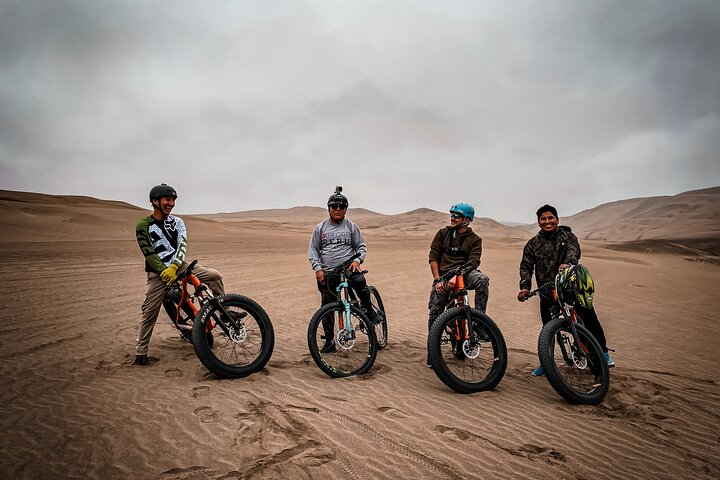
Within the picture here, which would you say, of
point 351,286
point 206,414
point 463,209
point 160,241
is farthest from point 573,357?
point 160,241

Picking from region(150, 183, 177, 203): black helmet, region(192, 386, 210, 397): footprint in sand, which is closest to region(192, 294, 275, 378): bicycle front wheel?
region(192, 386, 210, 397): footprint in sand

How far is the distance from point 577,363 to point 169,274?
4944mm

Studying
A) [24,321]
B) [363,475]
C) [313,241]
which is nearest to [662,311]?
[313,241]

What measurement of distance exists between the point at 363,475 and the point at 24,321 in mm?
7569

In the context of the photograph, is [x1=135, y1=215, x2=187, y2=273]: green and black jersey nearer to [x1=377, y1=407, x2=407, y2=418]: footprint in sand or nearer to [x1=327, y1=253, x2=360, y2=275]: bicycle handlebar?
[x1=327, y1=253, x2=360, y2=275]: bicycle handlebar

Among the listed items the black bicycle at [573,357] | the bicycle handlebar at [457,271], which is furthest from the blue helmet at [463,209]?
the black bicycle at [573,357]

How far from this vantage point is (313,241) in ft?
17.3

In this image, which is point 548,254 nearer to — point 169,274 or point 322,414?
point 322,414

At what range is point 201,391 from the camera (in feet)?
12.8

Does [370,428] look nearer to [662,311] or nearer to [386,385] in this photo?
[386,385]

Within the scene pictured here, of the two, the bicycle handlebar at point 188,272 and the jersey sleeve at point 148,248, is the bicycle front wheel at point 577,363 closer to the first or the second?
the bicycle handlebar at point 188,272

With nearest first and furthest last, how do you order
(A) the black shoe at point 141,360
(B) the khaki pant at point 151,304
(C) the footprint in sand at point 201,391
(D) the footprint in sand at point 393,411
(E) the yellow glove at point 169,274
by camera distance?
(D) the footprint in sand at point 393,411 < (C) the footprint in sand at point 201,391 < (E) the yellow glove at point 169,274 < (B) the khaki pant at point 151,304 < (A) the black shoe at point 141,360

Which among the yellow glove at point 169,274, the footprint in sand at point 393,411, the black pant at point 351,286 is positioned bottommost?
the footprint in sand at point 393,411

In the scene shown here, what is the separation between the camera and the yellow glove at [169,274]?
4.46m
